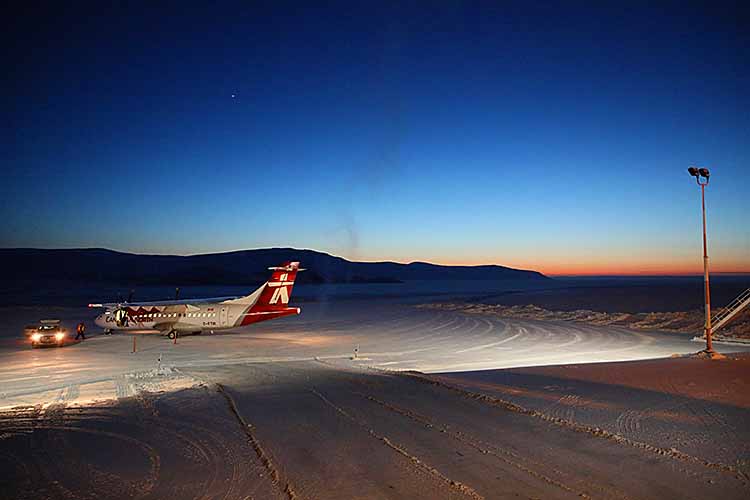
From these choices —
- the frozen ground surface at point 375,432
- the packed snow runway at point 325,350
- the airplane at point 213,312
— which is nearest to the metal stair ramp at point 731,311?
the packed snow runway at point 325,350

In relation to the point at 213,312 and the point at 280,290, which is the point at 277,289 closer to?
the point at 280,290

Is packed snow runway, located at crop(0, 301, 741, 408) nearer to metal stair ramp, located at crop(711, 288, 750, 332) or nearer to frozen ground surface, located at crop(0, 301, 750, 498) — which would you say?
frozen ground surface, located at crop(0, 301, 750, 498)

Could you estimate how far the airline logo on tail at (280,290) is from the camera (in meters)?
33.1

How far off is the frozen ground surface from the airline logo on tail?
45.2 feet

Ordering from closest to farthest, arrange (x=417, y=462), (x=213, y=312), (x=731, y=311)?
(x=417, y=462) → (x=731, y=311) → (x=213, y=312)

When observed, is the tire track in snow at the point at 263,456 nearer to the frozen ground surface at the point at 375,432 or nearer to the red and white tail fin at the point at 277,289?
the frozen ground surface at the point at 375,432

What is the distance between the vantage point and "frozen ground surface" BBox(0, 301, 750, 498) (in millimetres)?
7078

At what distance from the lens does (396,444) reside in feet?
28.6

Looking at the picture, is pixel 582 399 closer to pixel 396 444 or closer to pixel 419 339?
pixel 396 444

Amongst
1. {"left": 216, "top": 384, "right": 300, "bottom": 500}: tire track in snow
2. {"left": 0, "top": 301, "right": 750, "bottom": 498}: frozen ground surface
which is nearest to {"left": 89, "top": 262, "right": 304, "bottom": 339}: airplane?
{"left": 0, "top": 301, "right": 750, "bottom": 498}: frozen ground surface

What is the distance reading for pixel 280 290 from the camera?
109 feet

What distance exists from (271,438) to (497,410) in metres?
4.86

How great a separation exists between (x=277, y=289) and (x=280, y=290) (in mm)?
216

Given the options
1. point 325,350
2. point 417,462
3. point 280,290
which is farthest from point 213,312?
point 417,462
